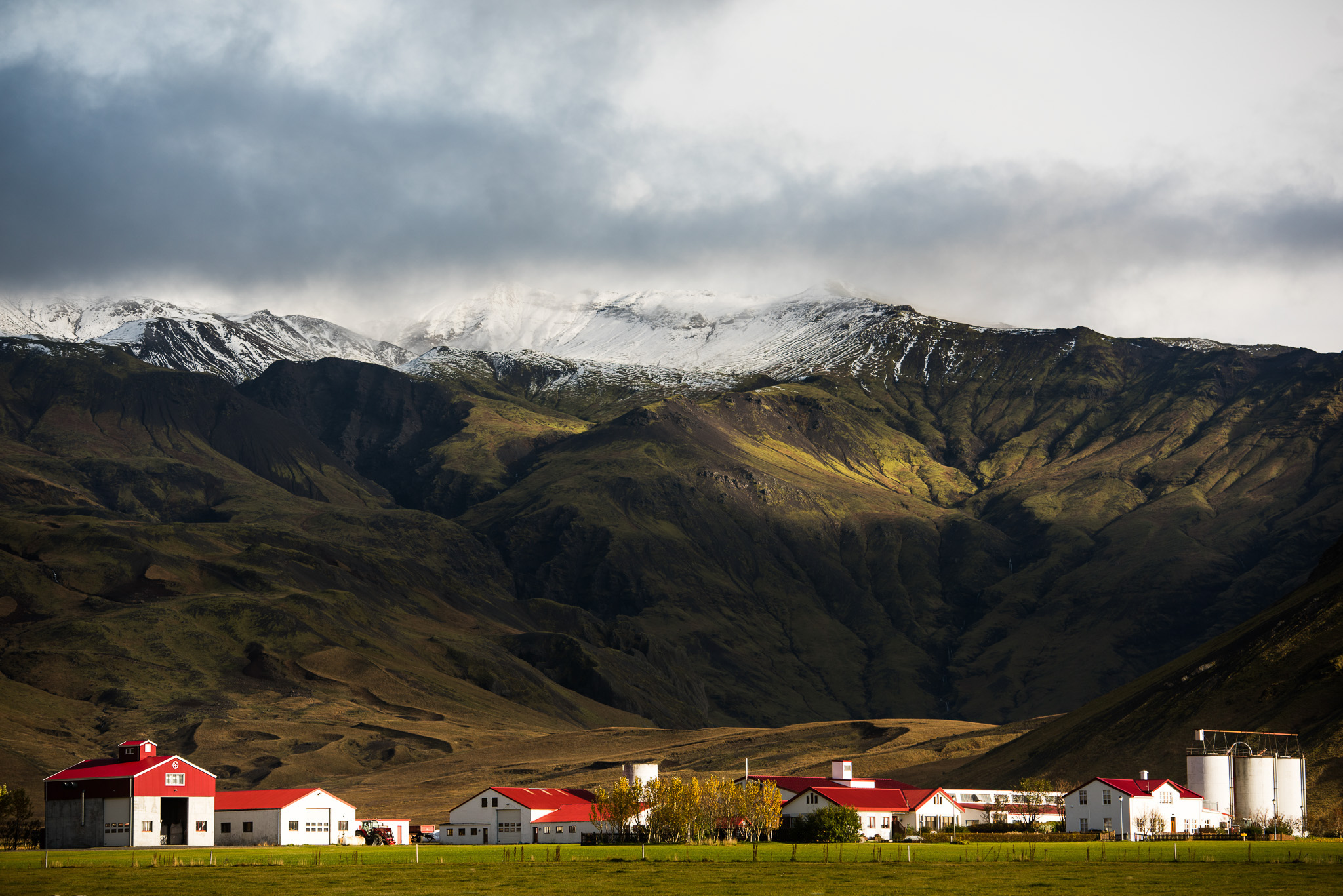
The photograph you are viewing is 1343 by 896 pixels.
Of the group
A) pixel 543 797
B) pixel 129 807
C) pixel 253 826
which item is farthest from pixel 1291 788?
pixel 129 807

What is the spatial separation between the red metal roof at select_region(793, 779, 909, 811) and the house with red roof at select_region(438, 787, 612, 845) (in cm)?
1550

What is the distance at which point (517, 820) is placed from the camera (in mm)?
104375

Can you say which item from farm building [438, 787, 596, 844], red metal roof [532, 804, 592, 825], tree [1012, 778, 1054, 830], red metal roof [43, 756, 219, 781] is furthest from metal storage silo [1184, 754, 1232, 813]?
red metal roof [43, 756, 219, 781]

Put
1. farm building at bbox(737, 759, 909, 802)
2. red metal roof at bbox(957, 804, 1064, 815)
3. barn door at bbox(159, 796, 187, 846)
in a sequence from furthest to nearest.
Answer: red metal roof at bbox(957, 804, 1064, 815) → farm building at bbox(737, 759, 909, 802) → barn door at bbox(159, 796, 187, 846)

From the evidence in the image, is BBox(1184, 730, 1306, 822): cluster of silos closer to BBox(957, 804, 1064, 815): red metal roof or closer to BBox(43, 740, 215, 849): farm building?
BBox(957, 804, 1064, 815): red metal roof

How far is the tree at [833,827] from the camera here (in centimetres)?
9812

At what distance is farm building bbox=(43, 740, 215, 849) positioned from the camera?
93.7 metres

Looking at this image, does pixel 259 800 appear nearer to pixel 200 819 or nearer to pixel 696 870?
pixel 200 819

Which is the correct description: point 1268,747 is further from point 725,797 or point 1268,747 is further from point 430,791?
point 430,791

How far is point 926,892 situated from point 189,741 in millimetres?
154432

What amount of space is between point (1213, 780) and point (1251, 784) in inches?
99.3

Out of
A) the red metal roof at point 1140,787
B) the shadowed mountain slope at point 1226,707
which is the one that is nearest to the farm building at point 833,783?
the red metal roof at point 1140,787

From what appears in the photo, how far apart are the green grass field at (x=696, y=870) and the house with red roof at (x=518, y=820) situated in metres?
10.9

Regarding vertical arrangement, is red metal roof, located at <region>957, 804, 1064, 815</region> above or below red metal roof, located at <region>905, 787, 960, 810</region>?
below
